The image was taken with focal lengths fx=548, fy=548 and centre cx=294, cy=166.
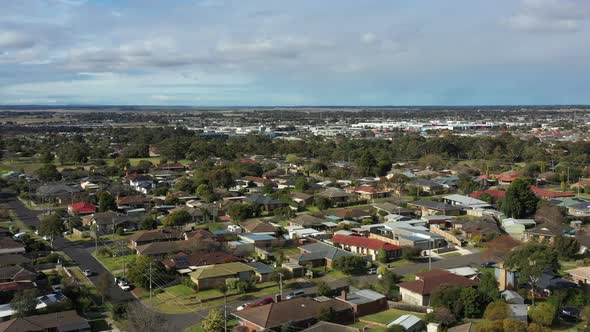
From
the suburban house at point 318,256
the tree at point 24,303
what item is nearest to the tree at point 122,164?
the suburban house at point 318,256

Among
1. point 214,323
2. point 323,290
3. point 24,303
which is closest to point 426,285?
point 323,290

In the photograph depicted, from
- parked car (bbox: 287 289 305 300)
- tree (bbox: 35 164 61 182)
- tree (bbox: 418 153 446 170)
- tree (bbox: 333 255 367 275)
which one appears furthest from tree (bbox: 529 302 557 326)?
tree (bbox: 35 164 61 182)

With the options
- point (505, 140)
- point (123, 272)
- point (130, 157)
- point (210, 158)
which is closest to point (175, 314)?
point (123, 272)

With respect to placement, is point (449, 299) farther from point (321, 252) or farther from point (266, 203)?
point (266, 203)

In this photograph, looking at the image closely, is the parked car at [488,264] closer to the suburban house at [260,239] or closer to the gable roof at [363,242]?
the gable roof at [363,242]

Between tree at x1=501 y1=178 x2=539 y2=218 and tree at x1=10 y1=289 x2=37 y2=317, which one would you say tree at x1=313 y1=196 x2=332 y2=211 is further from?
tree at x1=10 y1=289 x2=37 y2=317
